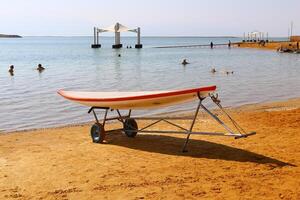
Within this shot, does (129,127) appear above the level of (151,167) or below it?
above

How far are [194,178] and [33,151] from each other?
3812mm

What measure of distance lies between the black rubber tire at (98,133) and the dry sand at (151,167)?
0.18 metres

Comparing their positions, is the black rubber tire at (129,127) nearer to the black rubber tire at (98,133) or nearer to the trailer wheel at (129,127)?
the trailer wheel at (129,127)

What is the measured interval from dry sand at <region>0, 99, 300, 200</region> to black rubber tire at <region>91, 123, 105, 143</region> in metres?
0.18

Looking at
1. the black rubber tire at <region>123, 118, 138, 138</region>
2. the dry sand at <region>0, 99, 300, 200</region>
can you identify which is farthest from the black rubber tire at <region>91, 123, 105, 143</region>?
the black rubber tire at <region>123, 118, 138, 138</region>

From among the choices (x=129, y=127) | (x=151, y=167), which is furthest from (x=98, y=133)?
(x=151, y=167)

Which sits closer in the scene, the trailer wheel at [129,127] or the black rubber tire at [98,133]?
the black rubber tire at [98,133]

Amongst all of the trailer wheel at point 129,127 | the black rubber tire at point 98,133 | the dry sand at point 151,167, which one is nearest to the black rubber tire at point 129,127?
the trailer wheel at point 129,127

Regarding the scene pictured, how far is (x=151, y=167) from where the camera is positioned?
25.2 feet

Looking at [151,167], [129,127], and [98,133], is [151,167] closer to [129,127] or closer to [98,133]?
[98,133]

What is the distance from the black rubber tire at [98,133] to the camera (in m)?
9.82

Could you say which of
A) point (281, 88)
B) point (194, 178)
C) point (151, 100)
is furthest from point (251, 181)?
point (281, 88)

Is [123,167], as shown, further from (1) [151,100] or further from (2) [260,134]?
(2) [260,134]

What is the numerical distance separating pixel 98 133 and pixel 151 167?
8.26 feet
